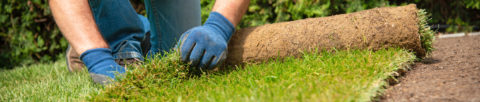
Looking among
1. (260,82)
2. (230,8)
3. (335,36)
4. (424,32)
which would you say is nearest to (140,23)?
(230,8)

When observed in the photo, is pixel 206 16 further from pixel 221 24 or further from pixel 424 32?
pixel 424 32

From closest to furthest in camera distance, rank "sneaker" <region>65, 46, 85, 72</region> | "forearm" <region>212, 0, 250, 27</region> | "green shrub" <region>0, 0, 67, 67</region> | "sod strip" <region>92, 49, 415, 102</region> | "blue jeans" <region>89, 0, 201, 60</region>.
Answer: "sod strip" <region>92, 49, 415, 102</region> < "forearm" <region>212, 0, 250, 27</region> < "blue jeans" <region>89, 0, 201, 60</region> < "sneaker" <region>65, 46, 85, 72</region> < "green shrub" <region>0, 0, 67, 67</region>

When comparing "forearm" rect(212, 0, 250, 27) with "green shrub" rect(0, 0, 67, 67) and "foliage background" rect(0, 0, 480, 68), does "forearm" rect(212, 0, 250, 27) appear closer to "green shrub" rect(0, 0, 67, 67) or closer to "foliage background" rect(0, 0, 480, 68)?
"foliage background" rect(0, 0, 480, 68)

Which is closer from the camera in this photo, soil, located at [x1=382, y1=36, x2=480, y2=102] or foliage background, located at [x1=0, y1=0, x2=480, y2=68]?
soil, located at [x1=382, y1=36, x2=480, y2=102]

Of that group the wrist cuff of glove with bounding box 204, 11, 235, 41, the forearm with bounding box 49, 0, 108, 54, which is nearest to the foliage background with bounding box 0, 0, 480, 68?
the wrist cuff of glove with bounding box 204, 11, 235, 41

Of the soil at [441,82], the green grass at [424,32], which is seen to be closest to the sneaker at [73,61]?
the soil at [441,82]

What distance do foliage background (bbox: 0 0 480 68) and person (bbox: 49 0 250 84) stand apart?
1.30 m

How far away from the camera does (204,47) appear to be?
170 cm

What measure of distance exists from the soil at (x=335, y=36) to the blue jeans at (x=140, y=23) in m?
0.47

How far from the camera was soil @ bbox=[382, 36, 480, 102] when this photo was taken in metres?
1.28

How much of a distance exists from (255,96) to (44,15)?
4006mm

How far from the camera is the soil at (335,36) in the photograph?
186cm

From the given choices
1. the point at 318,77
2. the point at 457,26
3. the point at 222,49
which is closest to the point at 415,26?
the point at 318,77

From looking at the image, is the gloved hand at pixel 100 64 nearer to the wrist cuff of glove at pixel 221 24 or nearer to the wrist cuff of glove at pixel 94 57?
the wrist cuff of glove at pixel 94 57
